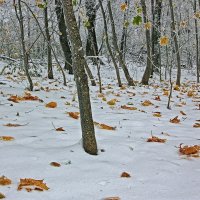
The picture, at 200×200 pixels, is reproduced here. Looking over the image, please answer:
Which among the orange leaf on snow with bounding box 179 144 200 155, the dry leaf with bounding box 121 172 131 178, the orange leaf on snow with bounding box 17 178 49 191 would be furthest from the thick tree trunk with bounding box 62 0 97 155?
the orange leaf on snow with bounding box 179 144 200 155

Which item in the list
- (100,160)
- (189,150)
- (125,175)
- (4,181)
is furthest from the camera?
(189,150)

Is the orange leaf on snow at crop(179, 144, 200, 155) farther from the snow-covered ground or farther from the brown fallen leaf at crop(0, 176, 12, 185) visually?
the brown fallen leaf at crop(0, 176, 12, 185)

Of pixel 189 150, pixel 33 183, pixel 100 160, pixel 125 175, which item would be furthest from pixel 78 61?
pixel 189 150

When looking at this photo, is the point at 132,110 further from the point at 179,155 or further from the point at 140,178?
the point at 140,178

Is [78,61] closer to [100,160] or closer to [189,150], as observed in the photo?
[100,160]

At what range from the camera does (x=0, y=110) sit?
4.87 m

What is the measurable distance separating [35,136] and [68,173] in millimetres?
952

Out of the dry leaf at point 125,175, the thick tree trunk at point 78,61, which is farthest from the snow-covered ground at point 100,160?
the thick tree trunk at point 78,61

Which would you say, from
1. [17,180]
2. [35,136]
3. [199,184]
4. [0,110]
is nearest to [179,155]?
[199,184]

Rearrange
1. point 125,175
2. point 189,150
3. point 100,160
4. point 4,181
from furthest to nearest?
point 189,150 < point 100,160 < point 125,175 < point 4,181

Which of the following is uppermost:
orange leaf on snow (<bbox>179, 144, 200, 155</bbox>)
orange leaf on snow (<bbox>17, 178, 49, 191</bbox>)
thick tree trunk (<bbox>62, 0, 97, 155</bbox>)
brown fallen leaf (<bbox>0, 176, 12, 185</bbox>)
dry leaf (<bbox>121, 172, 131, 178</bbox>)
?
thick tree trunk (<bbox>62, 0, 97, 155</bbox>)

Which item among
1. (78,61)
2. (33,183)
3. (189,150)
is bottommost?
(189,150)

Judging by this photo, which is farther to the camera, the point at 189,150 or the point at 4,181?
the point at 189,150

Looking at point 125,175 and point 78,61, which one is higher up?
point 78,61
